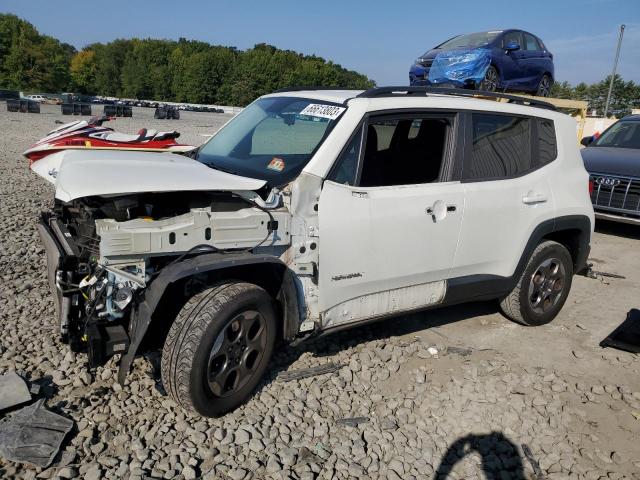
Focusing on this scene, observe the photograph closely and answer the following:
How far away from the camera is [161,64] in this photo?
359 feet

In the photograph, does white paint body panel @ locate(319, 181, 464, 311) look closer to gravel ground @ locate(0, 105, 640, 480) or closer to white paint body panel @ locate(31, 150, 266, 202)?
white paint body panel @ locate(31, 150, 266, 202)

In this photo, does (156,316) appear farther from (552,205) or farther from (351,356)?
(552,205)

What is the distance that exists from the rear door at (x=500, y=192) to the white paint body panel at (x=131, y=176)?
1765 mm

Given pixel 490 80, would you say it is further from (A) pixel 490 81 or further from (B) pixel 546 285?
(B) pixel 546 285

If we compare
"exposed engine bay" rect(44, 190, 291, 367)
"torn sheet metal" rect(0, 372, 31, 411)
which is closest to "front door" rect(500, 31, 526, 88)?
"exposed engine bay" rect(44, 190, 291, 367)

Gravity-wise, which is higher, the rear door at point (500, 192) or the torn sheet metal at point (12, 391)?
the rear door at point (500, 192)

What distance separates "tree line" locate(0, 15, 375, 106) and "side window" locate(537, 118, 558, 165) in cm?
9044

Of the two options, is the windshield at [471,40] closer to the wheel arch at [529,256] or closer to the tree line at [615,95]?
the wheel arch at [529,256]

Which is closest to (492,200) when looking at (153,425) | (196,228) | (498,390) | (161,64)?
(498,390)

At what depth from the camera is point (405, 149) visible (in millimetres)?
4426

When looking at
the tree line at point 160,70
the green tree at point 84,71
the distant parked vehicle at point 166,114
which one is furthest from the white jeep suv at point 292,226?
the green tree at point 84,71

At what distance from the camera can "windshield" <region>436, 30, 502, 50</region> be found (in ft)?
30.0

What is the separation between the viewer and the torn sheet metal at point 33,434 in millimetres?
2828

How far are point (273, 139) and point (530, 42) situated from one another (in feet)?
25.5
